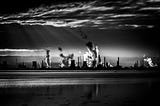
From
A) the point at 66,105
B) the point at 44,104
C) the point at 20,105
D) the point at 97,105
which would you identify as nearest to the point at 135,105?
the point at 97,105

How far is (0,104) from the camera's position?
3325cm

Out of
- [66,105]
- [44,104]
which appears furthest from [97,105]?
[44,104]

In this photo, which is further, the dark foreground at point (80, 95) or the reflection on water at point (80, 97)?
the dark foreground at point (80, 95)

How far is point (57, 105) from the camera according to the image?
31672 millimetres

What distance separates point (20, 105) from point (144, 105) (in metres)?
12.4

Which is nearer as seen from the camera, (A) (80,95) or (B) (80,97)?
(B) (80,97)

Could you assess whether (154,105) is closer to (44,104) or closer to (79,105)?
(79,105)

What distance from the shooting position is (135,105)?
31734 mm

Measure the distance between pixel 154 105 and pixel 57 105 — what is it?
951cm

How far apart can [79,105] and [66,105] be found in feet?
4.31

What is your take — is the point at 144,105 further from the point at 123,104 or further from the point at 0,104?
the point at 0,104

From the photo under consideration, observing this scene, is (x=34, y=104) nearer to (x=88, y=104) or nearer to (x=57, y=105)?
(x=57, y=105)

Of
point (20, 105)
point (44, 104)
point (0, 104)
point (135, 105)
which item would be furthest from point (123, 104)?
point (0, 104)

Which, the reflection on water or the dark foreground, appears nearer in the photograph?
the reflection on water
